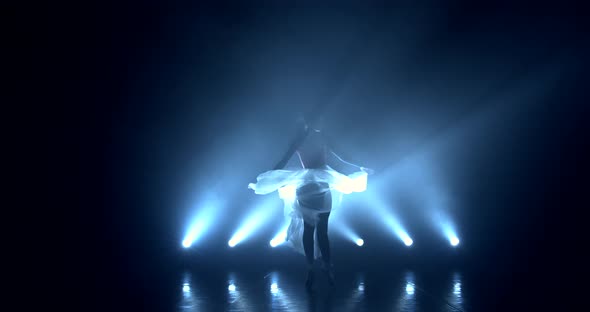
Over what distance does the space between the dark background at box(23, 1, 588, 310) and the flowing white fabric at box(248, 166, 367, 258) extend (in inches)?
59.5

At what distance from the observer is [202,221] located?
5805mm

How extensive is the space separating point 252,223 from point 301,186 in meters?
1.86

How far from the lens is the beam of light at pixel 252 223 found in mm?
5797

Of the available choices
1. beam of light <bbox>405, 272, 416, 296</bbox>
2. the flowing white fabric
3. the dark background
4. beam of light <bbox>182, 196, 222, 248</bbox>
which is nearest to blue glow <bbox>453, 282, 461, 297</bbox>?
beam of light <bbox>405, 272, 416, 296</bbox>

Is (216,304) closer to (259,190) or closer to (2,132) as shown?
(259,190)

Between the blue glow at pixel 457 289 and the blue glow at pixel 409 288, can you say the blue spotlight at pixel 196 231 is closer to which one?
the blue glow at pixel 409 288

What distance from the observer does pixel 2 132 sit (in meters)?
5.44

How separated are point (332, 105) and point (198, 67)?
1.69 metres

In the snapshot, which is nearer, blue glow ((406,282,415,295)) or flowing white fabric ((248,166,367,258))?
blue glow ((406,282,415,295))

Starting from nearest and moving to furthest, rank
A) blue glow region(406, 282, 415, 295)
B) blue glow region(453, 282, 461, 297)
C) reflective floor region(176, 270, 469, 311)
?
reflective floor region(176, 270, 469, 311) < blue glow region(453, 282, 461, 297) < blue glow region(406, 282, 415, 295)

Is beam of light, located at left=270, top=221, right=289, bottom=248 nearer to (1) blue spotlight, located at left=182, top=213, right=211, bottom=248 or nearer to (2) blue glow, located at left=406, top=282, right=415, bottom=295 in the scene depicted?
(1) blue spotlight, located at left=182, top=213, right=211, bottom=248

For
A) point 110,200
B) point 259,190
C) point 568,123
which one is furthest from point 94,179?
point 568,123

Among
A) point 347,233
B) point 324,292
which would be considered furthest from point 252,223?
point 324,292

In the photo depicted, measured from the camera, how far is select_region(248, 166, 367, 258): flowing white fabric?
4090mm
